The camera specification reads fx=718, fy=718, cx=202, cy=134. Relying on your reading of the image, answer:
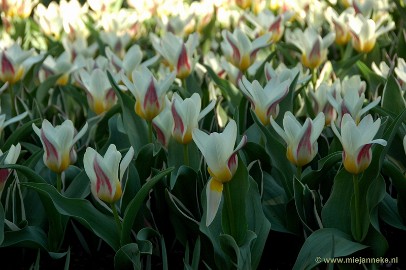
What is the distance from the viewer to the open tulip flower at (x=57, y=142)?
5.57 feet

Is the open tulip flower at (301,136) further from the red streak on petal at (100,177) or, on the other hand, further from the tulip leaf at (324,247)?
the red streak on petal at (100,177)

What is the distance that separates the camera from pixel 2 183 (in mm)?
1737

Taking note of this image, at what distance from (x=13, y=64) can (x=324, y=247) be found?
1.29 m

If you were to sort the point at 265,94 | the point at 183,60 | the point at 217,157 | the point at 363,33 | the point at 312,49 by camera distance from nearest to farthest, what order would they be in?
1. the point at 217,157
2. the point at 265,94
3. the point at 183,60
4. the point at 312,49
5. the point at 363,33

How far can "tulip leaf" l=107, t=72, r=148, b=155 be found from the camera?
1.97 meters

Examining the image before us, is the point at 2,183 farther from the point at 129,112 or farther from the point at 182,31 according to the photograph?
the point at 182,31

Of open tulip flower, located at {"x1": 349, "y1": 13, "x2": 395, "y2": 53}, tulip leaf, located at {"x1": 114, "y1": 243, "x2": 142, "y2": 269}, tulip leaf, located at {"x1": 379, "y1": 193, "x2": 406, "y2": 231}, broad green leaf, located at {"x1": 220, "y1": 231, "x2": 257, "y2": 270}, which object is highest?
broad green leaf, located at {"x1": 220, "y1": 231, "x2": 257, "y2": 270}

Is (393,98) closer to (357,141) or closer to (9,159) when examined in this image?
(357,141)

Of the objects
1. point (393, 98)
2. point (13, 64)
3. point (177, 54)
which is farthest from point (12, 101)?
point (393, 98)

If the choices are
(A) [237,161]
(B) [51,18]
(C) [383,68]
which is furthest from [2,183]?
Answer: (B) [51,18]

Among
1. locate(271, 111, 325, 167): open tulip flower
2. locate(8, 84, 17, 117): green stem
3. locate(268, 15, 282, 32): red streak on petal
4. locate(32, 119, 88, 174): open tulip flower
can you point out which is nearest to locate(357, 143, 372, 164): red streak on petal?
locate(271, 111, 325, 167): open tulip flower

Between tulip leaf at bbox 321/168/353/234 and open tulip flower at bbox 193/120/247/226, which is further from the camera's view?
tulip leaf at bbox 321/168/353/234

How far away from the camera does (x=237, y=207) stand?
5.10 feet

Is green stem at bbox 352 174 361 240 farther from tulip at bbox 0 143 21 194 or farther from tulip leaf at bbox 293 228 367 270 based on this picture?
tulip at bbox 0 143 21 194
